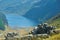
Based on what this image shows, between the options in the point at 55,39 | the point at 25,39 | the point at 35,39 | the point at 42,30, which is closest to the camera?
the point at 55,39

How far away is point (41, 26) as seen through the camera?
3472 inches

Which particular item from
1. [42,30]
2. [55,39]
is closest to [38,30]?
[42,30]

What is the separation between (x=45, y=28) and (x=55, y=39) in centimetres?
4267

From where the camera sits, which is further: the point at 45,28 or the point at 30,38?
the point at 45,28

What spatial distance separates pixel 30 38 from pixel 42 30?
30297 mm

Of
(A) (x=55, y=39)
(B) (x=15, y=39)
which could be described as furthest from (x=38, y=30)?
(A) (x=55, y=39)

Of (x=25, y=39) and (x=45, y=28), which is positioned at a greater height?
(x=45, y=28)

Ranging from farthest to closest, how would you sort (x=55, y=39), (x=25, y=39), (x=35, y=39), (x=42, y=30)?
(x=42, y=30) < (x=25, y=39) < (x=35, y=39) < (x=55, y=39)

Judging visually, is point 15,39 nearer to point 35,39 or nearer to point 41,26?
point 35,39

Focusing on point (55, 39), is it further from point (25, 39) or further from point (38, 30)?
point (38, 30)

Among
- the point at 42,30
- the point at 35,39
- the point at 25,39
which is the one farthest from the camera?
the point at 42,30

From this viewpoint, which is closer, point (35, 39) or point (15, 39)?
point (35, 39)

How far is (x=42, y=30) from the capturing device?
85.5m

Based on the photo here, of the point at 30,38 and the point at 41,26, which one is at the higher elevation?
the point at 41,26
